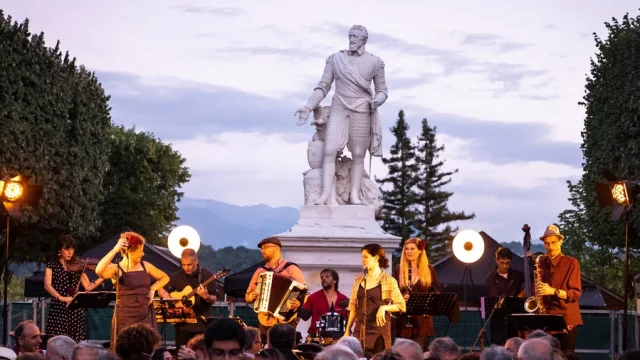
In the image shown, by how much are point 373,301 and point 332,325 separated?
0.65 meters

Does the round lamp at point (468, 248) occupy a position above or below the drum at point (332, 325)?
above

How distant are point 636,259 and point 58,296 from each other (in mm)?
32389

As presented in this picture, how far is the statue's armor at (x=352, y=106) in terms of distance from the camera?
22594 mm

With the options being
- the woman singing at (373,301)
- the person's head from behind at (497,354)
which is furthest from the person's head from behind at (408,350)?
the woman singing at (373,301)

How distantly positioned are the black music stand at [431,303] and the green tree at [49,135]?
21.4 meters

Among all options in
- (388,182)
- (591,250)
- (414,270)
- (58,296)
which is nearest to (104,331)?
(58,296)

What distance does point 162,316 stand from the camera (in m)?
17.9

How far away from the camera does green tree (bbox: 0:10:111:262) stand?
38750 mm

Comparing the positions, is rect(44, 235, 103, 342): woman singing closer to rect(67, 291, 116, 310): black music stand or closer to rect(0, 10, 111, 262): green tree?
rect(67, 291, 116, 310): black music stand

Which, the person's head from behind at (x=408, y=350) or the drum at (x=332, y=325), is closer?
the person's head from behind at (x=408, y=350)

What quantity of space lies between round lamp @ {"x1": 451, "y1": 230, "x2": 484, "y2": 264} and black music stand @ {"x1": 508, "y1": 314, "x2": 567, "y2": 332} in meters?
2.36

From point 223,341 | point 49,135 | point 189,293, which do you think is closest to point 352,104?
point 189,293

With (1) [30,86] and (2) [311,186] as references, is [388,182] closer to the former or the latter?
(1) [30,86]

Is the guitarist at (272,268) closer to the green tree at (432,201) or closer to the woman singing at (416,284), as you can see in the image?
the woman singing at (416,284)
